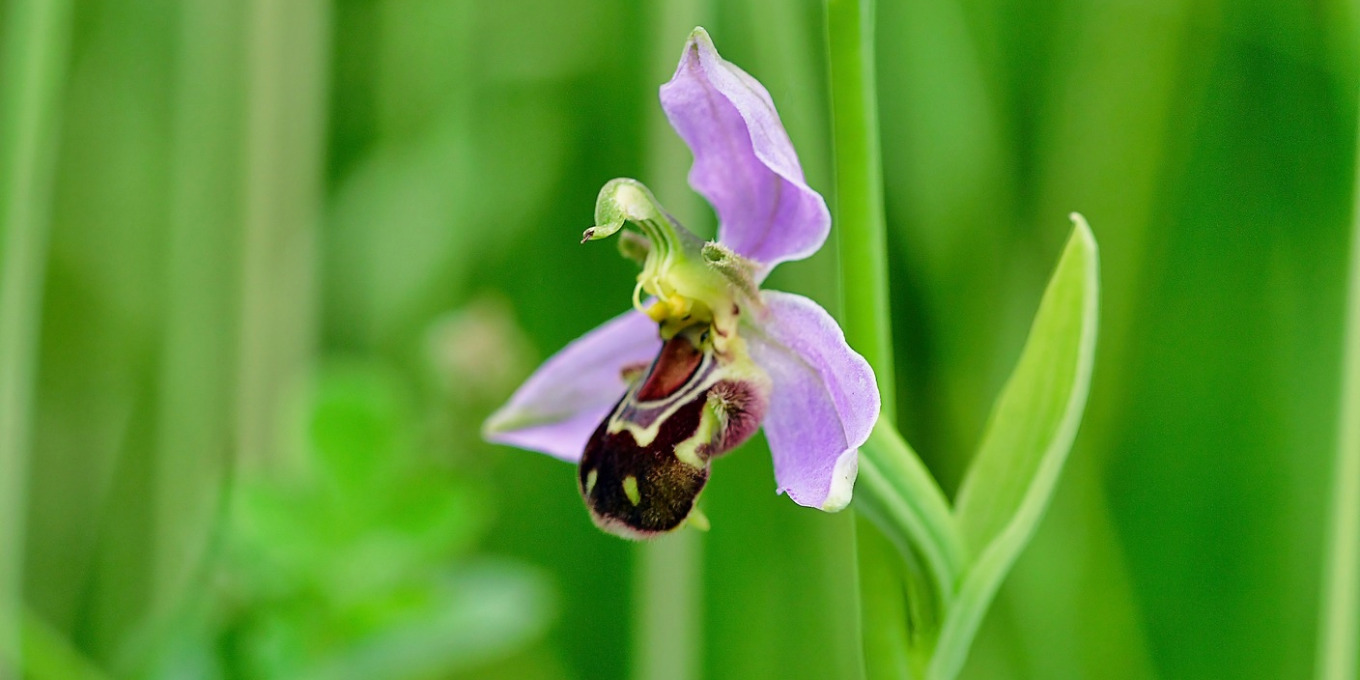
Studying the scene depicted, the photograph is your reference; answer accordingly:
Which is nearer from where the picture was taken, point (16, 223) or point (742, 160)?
point (742, 160)

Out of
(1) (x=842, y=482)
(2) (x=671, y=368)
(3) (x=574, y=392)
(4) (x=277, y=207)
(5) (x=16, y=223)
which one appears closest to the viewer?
(1) (x=842, y=482)

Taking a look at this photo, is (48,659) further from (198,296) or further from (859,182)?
(859,182)

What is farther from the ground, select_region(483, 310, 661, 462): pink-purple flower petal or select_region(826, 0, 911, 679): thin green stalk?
select_region(826, 0, 911, 679): thin green stalk

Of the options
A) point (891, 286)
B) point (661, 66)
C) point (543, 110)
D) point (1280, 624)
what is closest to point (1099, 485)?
point (1280, 624)

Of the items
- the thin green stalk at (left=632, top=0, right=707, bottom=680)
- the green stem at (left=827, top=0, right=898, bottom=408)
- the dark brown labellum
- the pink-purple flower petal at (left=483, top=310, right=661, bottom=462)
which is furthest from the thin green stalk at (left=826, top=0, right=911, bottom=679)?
the thin green stalk at (left=632, top=0, right=707, bottom=680)

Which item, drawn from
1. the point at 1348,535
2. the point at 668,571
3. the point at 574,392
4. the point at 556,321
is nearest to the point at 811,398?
the point at 574,392

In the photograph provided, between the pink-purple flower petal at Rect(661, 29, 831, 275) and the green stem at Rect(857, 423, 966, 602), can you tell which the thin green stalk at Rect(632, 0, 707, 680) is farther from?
the green stem at Rect(857, 423, 966, 602)
